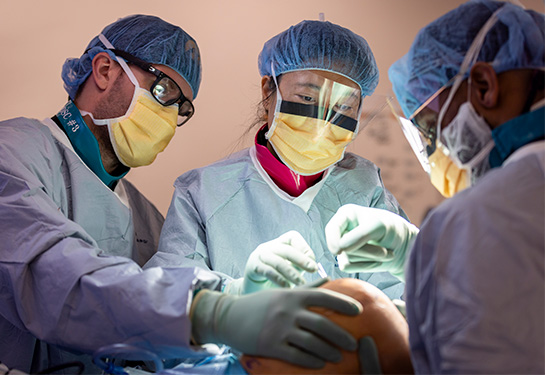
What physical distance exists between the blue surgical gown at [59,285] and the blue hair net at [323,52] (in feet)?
3.26

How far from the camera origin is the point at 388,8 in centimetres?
263

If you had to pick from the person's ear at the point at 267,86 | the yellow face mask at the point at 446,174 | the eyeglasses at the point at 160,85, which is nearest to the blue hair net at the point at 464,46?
the yellow face mask at the point at 446,174

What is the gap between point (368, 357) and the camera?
3.89 feet

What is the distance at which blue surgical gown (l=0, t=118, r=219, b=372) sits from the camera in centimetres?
127

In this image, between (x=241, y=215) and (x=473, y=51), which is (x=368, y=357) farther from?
(x=241, y=215)

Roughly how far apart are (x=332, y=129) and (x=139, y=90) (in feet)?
2.64

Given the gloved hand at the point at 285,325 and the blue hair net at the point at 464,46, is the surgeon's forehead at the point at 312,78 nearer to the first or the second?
the blue hair net at the point at 464,46

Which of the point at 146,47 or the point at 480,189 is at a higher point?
the point at 146,47

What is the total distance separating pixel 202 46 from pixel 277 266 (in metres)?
1.67

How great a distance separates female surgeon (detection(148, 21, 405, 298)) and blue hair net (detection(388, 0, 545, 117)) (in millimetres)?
610

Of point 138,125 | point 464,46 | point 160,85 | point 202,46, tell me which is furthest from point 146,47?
point 464,46

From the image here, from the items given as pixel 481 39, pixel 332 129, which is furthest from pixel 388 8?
pixel 481 39

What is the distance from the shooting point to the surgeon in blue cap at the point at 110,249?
4.03 ft

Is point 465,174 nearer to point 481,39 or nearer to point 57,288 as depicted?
point 481,39
